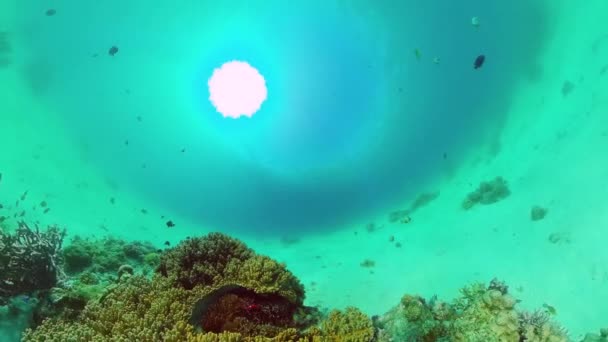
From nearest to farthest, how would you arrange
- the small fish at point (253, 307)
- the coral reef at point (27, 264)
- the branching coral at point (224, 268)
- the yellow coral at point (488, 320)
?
1. the yellow coral at point (488, 320)
2. the small fish at point (253, 307)
3. the branching coral at point (224, 268)
4. the coral reef at point (27, 264)

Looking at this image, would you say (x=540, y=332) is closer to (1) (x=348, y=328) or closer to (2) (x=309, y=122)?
(1) (x=348, y=328)

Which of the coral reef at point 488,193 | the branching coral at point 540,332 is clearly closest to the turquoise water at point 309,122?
the coral reef at point 488,193

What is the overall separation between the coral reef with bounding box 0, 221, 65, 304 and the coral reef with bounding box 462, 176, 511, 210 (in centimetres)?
1946

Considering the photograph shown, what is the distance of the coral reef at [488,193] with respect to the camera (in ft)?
70.8

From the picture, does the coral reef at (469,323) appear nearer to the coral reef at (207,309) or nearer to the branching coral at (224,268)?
the coral reef at (207,309)

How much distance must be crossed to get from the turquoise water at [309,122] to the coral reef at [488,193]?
0.50 meters

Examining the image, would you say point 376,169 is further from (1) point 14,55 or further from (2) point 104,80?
(1) point 14,55

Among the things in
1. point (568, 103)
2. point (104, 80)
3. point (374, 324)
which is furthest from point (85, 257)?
point (568, 103)

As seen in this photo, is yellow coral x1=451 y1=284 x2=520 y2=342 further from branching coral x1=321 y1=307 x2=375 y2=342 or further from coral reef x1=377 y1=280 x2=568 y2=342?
branching coral x1=321 y1=307 x2=375 y2=342

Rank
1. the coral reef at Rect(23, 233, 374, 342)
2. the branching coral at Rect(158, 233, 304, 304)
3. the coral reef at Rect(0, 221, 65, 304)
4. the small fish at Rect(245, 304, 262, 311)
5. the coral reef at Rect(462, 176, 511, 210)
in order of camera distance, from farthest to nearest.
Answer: the coral reef at Rect(462, 176, 511, 210), the coral reef at Rect(0, 221, 65, 304), the branching coral at Rect(158, 233, 304, 304), the small fish at Rect(245, 304, 262, 311), the coral reef at Rect(23, 233, 374, 342)

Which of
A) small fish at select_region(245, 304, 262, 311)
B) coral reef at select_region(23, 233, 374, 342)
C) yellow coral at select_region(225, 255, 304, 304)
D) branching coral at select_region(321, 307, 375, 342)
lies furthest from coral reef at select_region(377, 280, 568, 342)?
small fish at select_region(245, 304, 262, 311)

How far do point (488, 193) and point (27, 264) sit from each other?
66.6 ft

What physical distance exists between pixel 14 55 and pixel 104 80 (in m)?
4.93

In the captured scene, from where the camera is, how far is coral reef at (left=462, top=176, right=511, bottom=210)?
2159 centimetres
